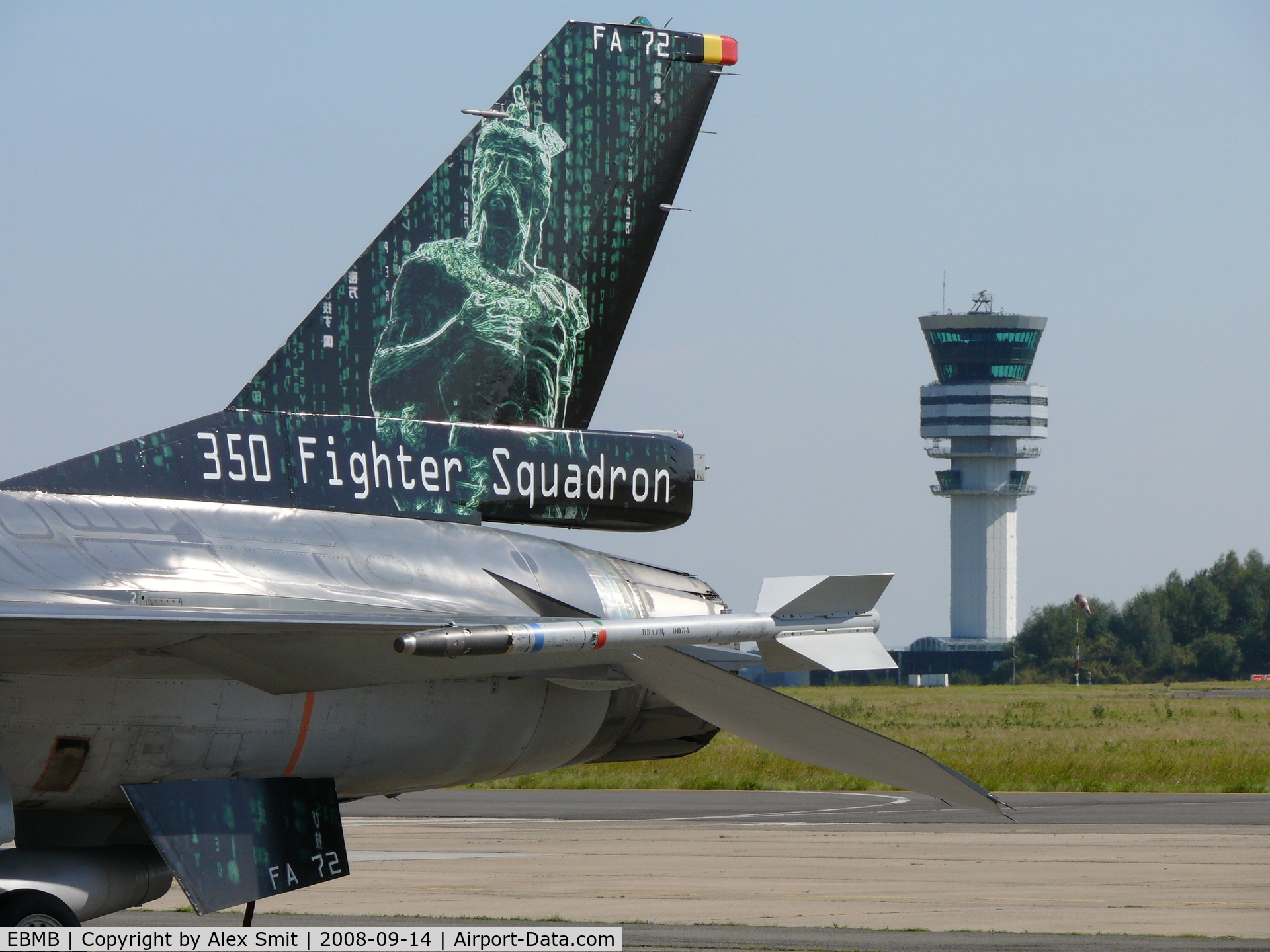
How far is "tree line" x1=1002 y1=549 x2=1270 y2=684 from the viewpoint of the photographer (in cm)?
16688

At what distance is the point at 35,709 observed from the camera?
8.93 m

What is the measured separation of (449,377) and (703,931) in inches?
205

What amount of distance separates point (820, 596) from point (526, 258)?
379 cm

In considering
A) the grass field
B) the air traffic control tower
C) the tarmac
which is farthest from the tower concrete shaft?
the tarmac

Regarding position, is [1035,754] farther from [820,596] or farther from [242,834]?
[242,834]

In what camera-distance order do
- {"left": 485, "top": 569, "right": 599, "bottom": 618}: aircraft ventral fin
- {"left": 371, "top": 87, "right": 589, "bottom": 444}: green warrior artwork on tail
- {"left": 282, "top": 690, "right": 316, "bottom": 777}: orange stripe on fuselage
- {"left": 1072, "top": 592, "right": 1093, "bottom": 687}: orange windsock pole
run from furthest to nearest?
1. {"left": 1072, "top": 592, "right": 1093, "bottom": 687}: orange windsock pole
2. {"left": 371, "top": 87, "right": 589, "bottom": 444}: green warrior artwork on tail
3. {"left": 485, "top": 569, "right": 599, "bottom": 618}: aircraft ventral fin
4. {"left": 282, "top": 690, "right": 316, "bottom": 777}: orange stripe on fuselage

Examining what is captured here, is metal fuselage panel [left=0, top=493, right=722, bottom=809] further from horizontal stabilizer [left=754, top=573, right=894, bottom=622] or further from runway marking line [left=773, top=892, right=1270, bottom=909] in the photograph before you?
runway marking line [left=773, top=892, right=1270, bottom=909]

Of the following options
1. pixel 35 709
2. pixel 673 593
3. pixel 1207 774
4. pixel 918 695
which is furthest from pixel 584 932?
pixel 918 695

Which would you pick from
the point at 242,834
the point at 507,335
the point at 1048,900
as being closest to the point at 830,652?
the point at 507,335

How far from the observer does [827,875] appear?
1767 cm

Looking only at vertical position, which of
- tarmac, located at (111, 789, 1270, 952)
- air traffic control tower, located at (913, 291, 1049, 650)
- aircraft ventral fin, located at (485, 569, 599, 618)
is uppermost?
air traffic control tower, located at (913, 291, 1049, 650)

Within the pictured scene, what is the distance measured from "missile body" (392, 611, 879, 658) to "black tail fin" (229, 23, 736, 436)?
10.9 feet

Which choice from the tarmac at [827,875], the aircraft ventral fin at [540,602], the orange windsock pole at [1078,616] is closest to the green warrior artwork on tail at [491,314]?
the aircraft ventral fin at [540,602]

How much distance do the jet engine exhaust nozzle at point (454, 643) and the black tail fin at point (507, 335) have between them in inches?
131
